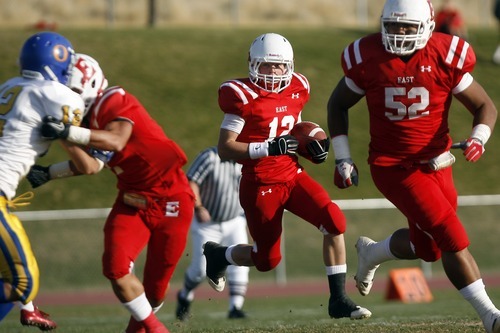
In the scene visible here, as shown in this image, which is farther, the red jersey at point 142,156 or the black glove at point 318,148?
the black glove at point 318,148

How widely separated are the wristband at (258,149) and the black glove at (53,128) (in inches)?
54.1

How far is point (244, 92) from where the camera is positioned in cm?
645

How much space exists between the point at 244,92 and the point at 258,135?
1.02ft

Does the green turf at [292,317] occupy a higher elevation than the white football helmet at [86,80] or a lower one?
lower

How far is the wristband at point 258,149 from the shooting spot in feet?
20.5

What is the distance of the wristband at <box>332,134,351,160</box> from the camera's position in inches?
248

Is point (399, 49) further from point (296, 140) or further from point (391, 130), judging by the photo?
point (296, 140)

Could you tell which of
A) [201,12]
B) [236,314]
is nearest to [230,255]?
[236,314]

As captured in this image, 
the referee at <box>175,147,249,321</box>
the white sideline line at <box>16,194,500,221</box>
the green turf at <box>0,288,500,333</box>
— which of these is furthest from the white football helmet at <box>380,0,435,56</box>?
the white sideline line at <box>16,194,500,221</box>

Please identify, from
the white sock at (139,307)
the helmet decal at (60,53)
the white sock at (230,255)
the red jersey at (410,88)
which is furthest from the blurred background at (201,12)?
the white sock at (139,307)

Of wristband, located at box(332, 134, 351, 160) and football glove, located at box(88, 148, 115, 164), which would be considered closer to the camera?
football glove, located at box(88, 148, 115, 164)

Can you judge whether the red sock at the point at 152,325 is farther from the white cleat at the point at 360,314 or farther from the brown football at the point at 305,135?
the brown football at the point at 305,135

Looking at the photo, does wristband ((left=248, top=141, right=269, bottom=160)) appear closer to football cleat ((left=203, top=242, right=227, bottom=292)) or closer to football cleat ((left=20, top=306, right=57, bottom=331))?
football cleat ((left=203, top=242, right=227, bottom=292))

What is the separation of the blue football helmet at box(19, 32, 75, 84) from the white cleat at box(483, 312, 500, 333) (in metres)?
2.88
